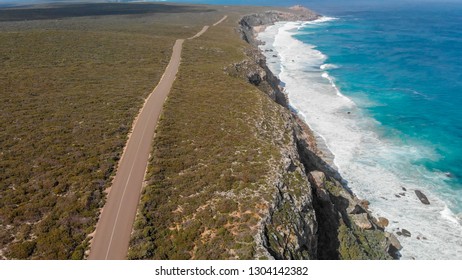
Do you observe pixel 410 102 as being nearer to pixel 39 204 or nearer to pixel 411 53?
pixel 411 53

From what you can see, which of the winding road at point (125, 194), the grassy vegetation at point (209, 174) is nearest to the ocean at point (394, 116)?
the grassy vegetation at point (209, 174)

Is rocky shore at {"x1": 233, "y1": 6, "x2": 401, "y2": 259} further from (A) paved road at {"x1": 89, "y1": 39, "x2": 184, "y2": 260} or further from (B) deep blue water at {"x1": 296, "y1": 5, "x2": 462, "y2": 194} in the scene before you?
(B) deep blue water at {"x1": 296, "y1": 5, "x2": 462, "y2": 194}

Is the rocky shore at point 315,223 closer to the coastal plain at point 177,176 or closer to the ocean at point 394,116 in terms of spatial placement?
the coastal plain at point 177,176

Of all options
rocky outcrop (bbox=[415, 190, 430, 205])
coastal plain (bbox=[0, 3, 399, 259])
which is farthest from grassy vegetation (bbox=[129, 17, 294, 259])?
rocky outcrop (bbox=[415, 190, 430, 205])

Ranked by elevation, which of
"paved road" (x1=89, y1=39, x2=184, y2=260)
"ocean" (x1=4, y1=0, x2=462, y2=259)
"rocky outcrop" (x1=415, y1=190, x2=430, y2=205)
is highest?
"paved road" (x1=89, y1=39, x2=184, y2=260)

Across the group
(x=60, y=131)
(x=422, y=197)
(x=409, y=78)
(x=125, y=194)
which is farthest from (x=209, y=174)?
(x=409, y=78)

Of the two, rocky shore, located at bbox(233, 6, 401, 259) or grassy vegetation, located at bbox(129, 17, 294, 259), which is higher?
grassy vegetation, located at bbox(129, 17, 294, 259)
